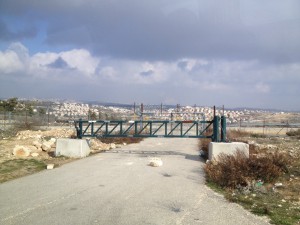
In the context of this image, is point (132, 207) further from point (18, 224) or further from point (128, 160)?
point (128, 160)

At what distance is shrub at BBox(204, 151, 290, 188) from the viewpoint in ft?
38.8

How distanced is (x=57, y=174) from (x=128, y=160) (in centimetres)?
433

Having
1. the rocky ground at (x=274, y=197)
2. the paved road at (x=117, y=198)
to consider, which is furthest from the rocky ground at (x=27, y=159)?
the rocky ground at (x=274, y=197)

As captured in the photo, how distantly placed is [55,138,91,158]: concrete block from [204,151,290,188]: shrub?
6.96 m

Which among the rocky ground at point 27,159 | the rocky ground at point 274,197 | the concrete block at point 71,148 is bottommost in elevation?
the rocky ground at point 27,159

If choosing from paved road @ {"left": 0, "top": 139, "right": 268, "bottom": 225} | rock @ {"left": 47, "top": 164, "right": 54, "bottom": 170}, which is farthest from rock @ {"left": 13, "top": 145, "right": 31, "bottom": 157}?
paved road @ {"left": 0, "top": 139, "right": 268, "bottom": 225}

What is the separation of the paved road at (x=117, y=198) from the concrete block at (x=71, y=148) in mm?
2932

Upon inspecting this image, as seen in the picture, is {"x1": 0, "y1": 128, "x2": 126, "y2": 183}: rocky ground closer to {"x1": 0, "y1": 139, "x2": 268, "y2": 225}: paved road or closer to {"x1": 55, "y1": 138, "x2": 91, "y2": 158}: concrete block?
{"x1": 55, "y1": 138, "x2": 91, "y2": 158}: concrete block

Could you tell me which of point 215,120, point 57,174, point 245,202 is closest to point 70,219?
point 245,202

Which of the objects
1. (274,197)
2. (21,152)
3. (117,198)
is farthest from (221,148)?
(21,152)

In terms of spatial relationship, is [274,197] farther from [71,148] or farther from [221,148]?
[71,148]

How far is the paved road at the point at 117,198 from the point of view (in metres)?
8.05

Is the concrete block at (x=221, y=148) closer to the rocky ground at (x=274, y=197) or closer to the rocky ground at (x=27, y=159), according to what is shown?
the rocky ground at (x=274, y=197)

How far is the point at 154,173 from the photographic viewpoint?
45.6 ft
